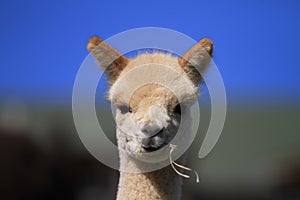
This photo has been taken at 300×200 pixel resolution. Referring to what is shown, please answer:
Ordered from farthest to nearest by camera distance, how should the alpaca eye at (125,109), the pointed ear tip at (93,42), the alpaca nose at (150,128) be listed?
1. the pointed ear tip at (93,42)
2. the alpaca eye at (125,109)
3. the alpaca nose at (150,128)

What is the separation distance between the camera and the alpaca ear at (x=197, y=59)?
9.07ft

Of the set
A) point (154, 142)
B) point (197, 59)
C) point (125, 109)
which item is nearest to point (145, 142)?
point (154, 142)

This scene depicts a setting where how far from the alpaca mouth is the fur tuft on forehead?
0.48 ft

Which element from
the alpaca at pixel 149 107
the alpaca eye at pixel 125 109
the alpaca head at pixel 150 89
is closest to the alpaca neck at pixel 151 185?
the alpaca at pixel 149 107

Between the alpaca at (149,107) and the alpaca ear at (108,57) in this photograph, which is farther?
the alpaca ear at (108,57)

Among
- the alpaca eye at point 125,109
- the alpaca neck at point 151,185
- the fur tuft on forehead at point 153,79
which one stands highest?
the fur tuft on forehead at point 153,79

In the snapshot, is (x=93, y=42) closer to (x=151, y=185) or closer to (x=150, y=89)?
(x=150, y=89)

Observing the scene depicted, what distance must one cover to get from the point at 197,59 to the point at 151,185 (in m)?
0.50

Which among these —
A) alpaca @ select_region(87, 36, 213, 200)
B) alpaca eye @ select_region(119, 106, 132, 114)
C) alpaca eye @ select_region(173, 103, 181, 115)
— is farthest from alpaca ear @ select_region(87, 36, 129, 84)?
alpaca eye @ select_region(173, 103, 181, 115)

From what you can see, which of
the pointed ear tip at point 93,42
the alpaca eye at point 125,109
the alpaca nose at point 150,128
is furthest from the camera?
the pointed ear tip at point 93,42

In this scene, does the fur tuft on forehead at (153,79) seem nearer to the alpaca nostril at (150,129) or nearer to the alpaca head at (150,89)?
the alpaca head at (150,89)

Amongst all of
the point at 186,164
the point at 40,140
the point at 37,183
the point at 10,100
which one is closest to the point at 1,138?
the point at 40,140

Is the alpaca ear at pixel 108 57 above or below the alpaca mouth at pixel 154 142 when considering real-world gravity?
above

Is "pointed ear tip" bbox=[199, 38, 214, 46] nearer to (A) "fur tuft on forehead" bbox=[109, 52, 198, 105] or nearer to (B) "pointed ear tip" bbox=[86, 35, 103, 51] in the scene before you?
(A) "fur tuft on forehead" bbox=[109, 52, 198, 105]
